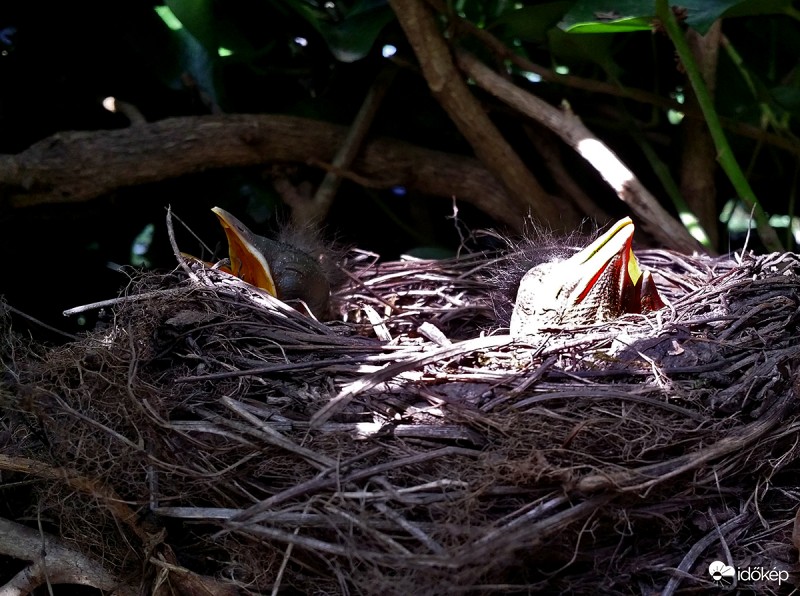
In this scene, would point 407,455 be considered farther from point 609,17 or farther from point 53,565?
point 609,17

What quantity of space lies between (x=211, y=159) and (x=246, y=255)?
0.91 feet

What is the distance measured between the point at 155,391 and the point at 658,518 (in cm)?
63

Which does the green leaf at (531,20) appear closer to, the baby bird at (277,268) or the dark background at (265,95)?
the dark background at (265,95)

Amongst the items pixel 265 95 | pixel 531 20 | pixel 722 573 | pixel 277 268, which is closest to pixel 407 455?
pixel 722 573

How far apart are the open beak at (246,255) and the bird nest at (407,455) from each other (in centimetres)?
33

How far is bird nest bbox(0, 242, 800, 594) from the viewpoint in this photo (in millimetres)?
877

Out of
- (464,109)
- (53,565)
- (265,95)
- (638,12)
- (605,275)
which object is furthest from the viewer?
(265,95)

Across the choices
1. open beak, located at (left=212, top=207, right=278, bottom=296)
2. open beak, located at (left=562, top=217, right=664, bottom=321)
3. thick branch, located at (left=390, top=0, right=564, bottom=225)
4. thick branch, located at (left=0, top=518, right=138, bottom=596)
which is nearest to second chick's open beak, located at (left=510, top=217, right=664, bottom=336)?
open beak, located at (left=562, top=217, right=664, bottom=321)

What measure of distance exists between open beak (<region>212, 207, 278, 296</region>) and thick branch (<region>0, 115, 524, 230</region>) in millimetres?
223

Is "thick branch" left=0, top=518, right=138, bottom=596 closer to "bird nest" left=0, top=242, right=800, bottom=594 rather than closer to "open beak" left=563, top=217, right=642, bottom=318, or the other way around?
"bird nest" left=0, top=242, right=800, bottom=594

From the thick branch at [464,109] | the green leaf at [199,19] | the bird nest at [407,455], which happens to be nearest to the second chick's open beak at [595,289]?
the bird nest at [407,455]

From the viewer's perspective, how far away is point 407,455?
935 millimetres

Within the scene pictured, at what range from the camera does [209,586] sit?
3.25ft

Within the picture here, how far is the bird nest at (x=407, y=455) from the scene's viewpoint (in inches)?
34.5
